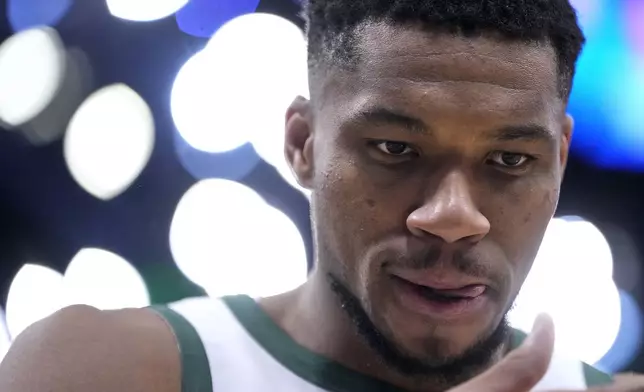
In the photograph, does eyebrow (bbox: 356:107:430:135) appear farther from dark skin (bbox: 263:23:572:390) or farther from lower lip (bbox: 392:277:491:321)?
lower lip (bbox: 392:277:491:321)

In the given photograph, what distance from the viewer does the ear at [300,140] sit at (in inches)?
35.8

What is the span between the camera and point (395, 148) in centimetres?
78

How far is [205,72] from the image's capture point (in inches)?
62.1

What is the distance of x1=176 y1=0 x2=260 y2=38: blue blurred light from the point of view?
1.60 metres

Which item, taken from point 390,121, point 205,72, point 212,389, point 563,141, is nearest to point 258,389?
point 212,389

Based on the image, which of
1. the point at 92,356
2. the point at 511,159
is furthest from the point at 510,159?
the point at 92,356

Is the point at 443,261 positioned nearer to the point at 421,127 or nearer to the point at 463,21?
the point at 421,127

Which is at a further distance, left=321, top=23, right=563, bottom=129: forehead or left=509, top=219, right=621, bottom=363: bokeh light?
left=509, top=219, right=621, bottom=363: bokeh light

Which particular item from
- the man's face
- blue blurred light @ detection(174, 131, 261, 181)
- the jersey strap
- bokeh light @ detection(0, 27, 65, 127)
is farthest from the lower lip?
bokeh light @ detection(0, 27, 65, 127)

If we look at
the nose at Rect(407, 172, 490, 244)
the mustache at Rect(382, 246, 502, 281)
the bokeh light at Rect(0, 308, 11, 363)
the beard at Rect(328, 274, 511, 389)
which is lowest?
the bokeh light at Rect(0, 308, 11, 363)

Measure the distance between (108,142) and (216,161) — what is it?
25 cm

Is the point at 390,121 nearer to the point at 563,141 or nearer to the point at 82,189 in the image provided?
the point at 563,141

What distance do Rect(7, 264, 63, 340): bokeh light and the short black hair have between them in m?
0.94

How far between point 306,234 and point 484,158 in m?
0.86
